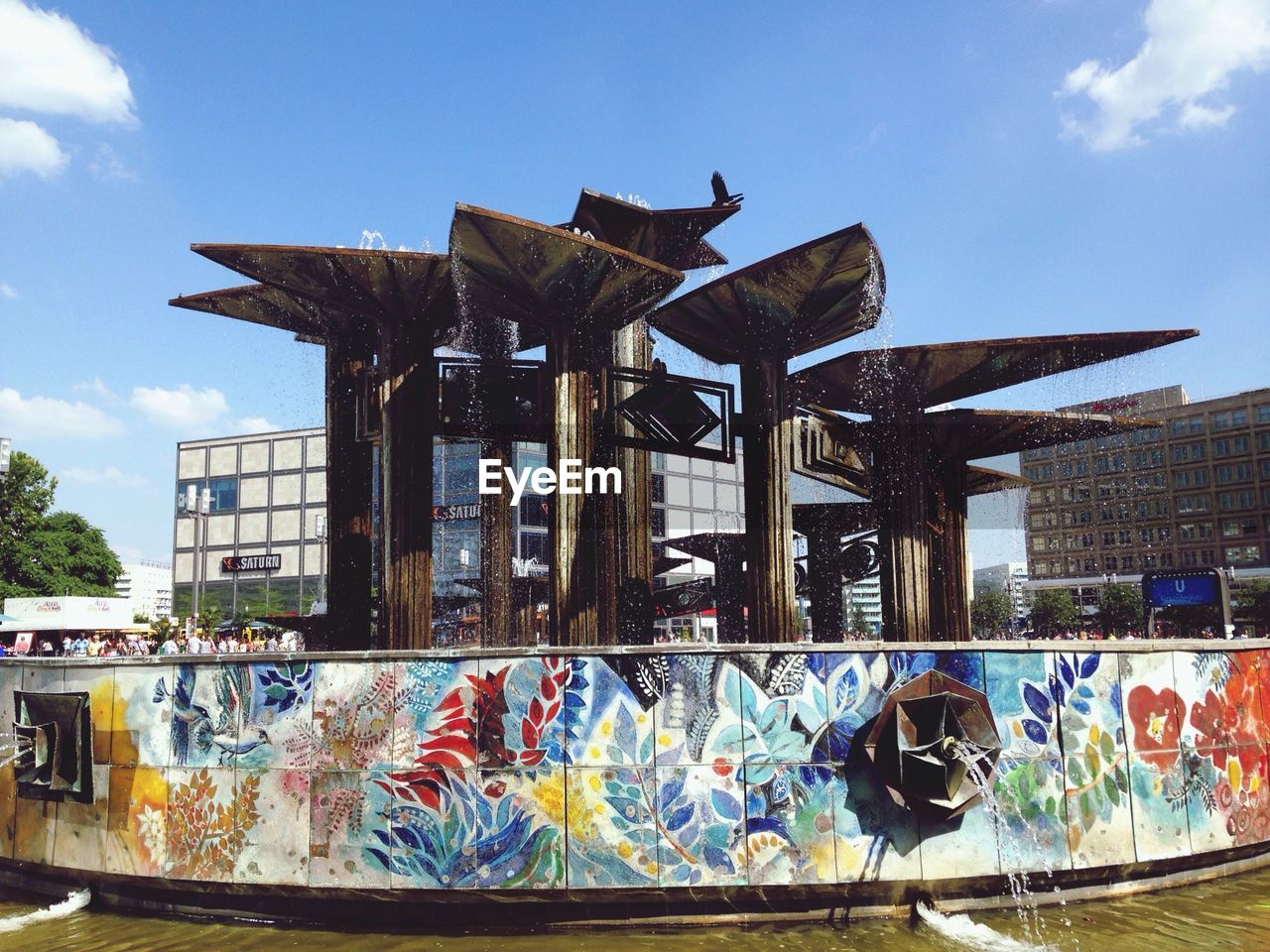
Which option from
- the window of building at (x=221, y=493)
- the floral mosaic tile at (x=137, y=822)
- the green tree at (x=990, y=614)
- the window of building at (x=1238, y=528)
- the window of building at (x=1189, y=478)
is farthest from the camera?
the window of building at (x=1189, y=478)

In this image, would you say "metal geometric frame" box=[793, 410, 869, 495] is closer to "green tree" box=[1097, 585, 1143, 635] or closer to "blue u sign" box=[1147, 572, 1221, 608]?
"blue u sign" box=[1147, 572, 1221, 608]

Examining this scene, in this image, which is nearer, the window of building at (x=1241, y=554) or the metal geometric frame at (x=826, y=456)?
the metal geometric frame at (x=826, y=456)

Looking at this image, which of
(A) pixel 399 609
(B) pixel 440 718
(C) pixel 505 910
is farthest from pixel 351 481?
(C) pixel 505 910

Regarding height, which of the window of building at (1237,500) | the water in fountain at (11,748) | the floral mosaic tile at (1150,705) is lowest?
the water in fountain at (11,748)

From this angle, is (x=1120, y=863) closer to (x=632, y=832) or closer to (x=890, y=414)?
(x=632, y=832)

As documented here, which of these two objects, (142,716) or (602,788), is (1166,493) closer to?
(602,788)

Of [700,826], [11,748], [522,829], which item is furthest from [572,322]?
[11,748]

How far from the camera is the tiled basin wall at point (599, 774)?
1016 cm

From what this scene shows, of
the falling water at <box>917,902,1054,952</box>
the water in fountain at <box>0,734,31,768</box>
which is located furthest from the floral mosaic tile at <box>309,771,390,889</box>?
the falling water at <box>917,902,1054,952</box>

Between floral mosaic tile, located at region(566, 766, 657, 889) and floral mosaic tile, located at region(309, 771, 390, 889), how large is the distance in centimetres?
206

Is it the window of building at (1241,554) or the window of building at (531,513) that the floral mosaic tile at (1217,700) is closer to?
the window of building at (531,513)

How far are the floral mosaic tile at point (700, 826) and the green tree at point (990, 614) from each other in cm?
7507

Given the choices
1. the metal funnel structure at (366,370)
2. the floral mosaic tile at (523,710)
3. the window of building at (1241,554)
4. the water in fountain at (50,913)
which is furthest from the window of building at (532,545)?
the floral mosaic tile at (523,710)

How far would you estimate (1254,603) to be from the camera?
6656cm
